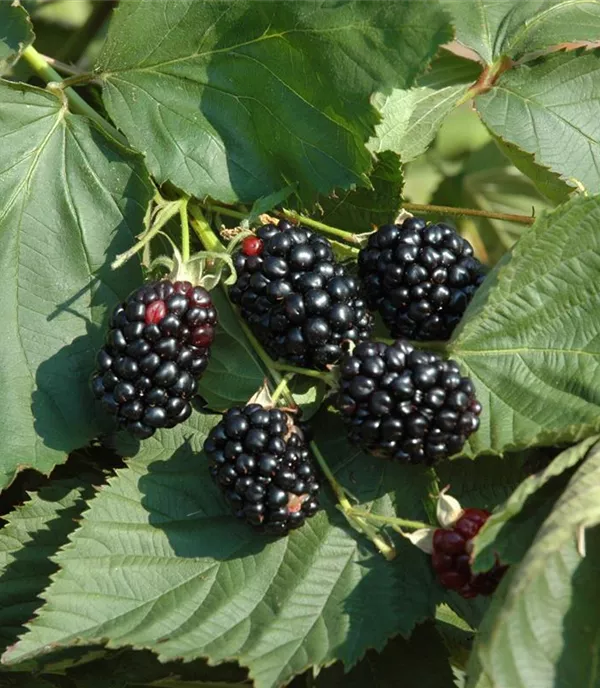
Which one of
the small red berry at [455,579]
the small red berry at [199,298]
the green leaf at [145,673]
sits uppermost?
the small red berry at [199,298]

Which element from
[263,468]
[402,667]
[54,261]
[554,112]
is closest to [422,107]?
[554,112]

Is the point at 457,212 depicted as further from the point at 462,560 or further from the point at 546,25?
the point at 462,560

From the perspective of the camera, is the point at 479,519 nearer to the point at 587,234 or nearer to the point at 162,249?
the point at 587,234

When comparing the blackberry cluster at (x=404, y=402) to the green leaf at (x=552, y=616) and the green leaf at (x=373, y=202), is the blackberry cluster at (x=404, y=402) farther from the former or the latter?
the green leaf at (x=373, y=202)

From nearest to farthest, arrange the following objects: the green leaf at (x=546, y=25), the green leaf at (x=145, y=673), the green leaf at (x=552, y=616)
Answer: the green leaf at (x=552, y=616), the green leaf at (x=145, y=673), the green leaf at (x=546, y=25)

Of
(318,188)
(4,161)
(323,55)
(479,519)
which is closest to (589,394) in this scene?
(479,519)

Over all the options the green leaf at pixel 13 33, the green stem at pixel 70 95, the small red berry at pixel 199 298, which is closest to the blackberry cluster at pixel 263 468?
the small red berry at pixel 199 298
